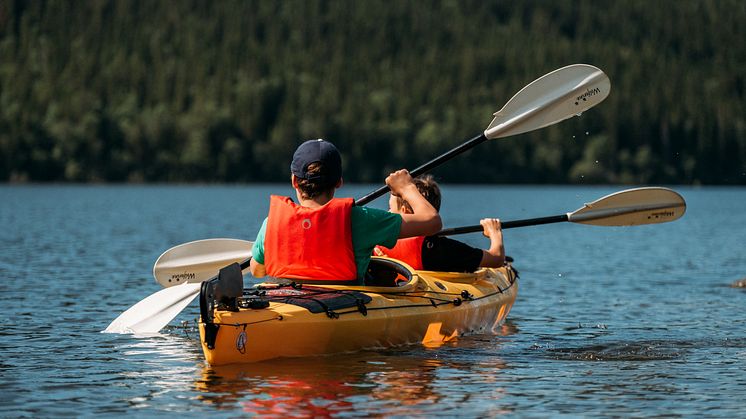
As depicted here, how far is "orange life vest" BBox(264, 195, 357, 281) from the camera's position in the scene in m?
9.39

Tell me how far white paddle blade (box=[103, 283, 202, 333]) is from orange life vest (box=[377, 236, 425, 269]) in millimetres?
2006

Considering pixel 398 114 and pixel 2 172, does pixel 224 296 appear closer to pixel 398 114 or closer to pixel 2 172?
pixel 2 172

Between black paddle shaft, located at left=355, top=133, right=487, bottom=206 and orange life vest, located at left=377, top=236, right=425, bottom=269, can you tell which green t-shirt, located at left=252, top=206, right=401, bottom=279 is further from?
orange life vest, located at left=377, top=236, right=425, bottom=269

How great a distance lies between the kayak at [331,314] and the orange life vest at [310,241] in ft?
0.43

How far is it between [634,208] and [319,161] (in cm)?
479

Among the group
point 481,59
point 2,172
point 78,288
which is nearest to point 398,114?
point 481,59

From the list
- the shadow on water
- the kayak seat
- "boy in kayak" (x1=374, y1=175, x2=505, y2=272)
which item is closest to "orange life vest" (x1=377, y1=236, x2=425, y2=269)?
"boy in kayak" (x1=374, y1=175, x2=505, y2=272)

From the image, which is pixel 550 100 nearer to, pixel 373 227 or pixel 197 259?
pixel 373 227

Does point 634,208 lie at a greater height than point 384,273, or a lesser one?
greater

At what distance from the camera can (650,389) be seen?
908 centimetres

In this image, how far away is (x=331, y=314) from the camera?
377 inches

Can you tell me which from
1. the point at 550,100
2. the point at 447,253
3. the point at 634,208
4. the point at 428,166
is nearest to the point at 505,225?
the point at 447,253

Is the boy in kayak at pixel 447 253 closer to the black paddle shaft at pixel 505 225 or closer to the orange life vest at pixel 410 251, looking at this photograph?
the orange life vest at pixel 410 251

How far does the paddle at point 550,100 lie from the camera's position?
12.4 m
